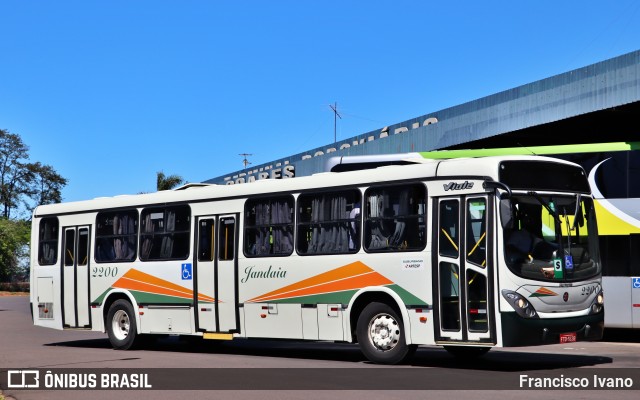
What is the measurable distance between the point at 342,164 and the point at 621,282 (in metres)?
7.09

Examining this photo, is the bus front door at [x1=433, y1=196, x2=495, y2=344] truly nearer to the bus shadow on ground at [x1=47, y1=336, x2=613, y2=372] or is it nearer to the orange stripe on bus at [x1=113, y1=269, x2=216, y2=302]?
the bus shadow on ground at [x1=47, y1=336, x2=613, y2=372]

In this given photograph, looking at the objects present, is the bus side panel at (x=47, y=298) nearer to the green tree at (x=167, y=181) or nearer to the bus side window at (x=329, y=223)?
the bus side window at (x=329, y=223)

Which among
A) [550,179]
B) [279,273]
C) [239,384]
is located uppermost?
[550,179]

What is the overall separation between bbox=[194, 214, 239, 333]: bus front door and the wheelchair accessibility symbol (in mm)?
199

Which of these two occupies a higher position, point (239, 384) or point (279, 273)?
point (279, 273)

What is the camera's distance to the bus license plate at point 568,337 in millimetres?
14742

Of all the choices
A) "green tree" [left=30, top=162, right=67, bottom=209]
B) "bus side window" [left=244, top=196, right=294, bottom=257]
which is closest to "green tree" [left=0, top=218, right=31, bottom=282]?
"green tree" [left=30, top=162, right=67, bottom=209]

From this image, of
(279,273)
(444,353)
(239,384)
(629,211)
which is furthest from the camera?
(629,211)

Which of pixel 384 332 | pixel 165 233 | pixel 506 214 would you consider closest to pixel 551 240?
pixel 506 214

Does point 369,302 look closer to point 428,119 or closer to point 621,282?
point 621,282

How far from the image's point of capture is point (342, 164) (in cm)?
2538

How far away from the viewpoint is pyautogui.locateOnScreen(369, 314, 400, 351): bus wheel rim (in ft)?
52.4

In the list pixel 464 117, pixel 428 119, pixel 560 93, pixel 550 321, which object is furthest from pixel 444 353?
pixel 428 119

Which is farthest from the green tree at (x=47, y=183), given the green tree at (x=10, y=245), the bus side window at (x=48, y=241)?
the bus side window at (x=48, y=241)
